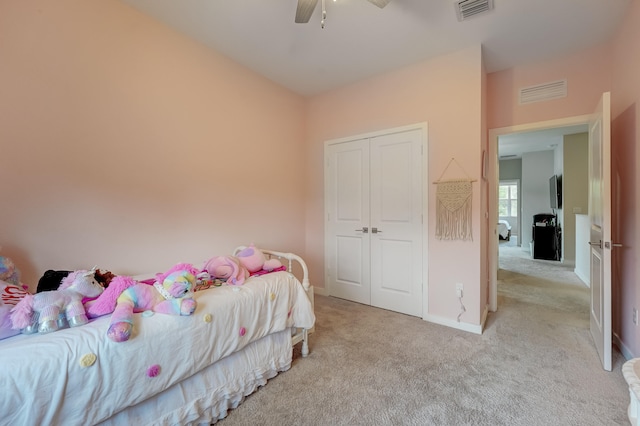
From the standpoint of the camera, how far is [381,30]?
2.36 m

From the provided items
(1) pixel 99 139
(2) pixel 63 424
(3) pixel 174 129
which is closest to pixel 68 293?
(2) pixel 63 424

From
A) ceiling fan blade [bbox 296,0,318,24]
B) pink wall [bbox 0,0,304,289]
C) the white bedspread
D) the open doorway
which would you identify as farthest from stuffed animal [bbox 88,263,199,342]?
the open doorway

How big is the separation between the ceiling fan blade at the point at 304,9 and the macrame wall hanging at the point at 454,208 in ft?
6.09

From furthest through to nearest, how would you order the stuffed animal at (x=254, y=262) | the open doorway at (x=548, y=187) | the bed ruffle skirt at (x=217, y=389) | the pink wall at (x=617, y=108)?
Answer: the open doorway at (x=548, y=187)
the stuffed animal at (x=254, y=262)
the pink wall at (x=617, y=108)
the bed ruffle skirt at (x=217, y=389)

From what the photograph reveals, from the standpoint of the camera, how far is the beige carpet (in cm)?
157

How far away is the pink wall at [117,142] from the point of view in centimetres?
162

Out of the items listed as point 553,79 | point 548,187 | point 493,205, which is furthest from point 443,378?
point 548,187

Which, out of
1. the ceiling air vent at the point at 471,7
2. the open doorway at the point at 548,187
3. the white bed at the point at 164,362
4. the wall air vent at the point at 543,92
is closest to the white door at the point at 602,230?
the wall air vent at the point at 543,92

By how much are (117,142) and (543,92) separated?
3970 mm

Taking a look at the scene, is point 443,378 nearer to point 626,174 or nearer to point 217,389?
point 217,389

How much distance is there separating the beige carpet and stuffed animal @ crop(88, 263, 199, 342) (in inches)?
29.7

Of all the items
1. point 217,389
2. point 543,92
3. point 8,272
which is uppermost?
point 543,92

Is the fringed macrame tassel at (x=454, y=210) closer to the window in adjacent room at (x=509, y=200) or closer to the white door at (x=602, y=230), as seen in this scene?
the white door at (x=602, y=230)

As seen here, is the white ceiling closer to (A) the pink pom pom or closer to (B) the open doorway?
(B) the open doorway
